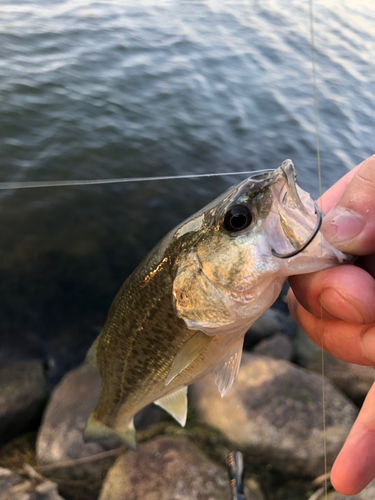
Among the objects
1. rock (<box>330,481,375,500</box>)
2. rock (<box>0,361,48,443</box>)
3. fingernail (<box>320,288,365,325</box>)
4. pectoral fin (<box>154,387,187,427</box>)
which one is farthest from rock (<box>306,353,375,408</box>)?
rock (<box>0,361,48,443</box>)

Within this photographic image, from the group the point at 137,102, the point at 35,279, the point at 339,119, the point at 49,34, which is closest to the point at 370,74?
the point at 339,119

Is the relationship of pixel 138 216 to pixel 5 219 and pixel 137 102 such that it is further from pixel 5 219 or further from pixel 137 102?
pixel 137 102

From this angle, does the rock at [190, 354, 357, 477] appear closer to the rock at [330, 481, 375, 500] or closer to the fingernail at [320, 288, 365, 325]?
the rock at [330, 481, 375, 500]

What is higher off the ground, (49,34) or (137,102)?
(49,34)

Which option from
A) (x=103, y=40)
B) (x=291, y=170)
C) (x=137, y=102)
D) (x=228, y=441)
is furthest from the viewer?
(x=103, y=40)

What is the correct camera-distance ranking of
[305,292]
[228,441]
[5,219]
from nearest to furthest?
[305,292] < [228,441] < [5,219]

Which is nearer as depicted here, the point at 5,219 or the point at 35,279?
the point at 35,279
